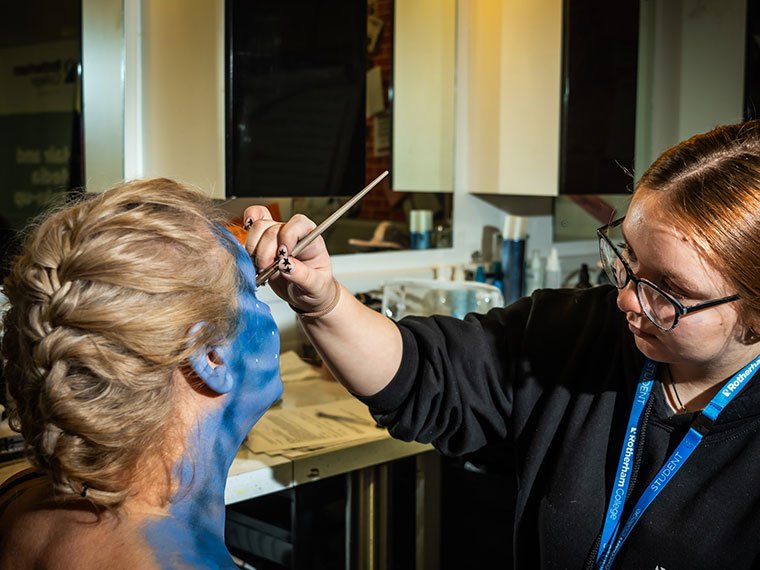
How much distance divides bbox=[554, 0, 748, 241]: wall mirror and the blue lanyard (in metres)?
1.93

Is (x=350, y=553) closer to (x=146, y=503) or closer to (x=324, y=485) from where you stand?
(x=324, y=485)

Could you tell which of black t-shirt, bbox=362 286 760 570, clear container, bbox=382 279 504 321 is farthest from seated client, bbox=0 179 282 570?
clear container, bbox=382 279 504 321

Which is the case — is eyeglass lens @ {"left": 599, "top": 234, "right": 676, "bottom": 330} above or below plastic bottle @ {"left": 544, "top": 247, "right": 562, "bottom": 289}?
above

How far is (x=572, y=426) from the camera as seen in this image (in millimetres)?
1220

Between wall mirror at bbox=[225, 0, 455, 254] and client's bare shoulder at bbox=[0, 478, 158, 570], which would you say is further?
wall mirror at bbox=[225, 0, 455, 254]

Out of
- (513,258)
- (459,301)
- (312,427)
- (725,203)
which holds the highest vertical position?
(725,203)

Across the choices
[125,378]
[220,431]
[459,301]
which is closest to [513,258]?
[459,301]

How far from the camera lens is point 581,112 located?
2.51 m

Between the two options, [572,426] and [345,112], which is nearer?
[572,426]

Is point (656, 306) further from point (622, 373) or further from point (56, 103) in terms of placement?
point (56, 103)

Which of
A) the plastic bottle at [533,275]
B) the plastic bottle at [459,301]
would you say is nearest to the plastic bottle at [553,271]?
the plastic bottle at [533,275]

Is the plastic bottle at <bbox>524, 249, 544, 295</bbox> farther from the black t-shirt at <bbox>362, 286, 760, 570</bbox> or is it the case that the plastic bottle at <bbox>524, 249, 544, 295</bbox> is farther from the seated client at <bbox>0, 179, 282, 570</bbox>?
the seated client at <bbox>0, 179, 282, 570</bbox>

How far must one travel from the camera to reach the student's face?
1.06 meters

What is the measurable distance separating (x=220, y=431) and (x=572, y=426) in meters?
0.54
